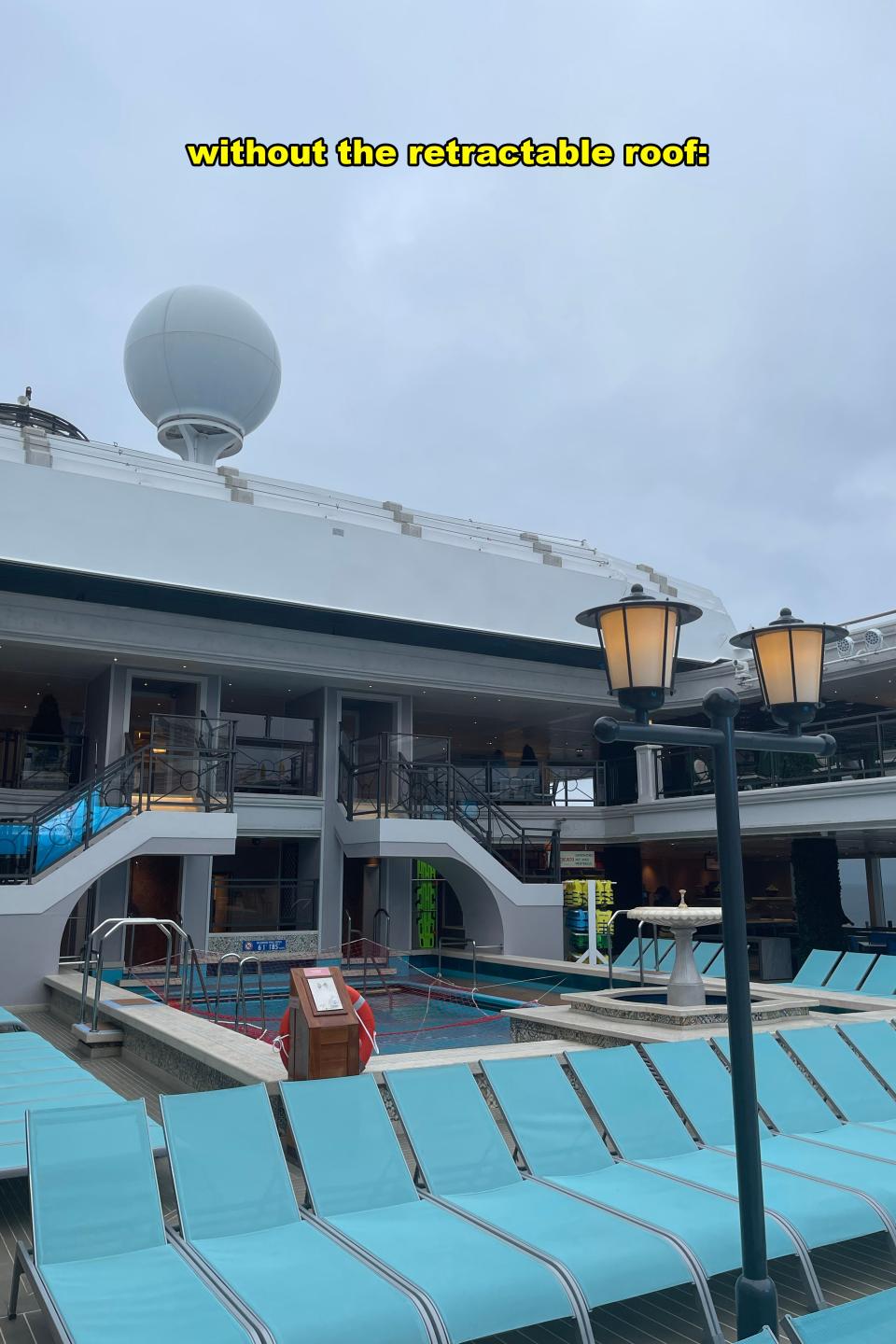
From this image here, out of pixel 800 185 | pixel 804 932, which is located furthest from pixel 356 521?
pixel 804 932

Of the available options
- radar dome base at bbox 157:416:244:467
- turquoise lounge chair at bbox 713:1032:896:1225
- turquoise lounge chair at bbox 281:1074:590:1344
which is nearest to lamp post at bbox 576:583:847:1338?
turquoise lounge chair at bbox 281:1074:590:1344

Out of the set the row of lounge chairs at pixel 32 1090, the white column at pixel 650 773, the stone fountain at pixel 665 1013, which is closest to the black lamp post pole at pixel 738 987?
the row of lounge chairs at pixel 32 1090

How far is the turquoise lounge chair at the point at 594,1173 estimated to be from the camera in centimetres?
429

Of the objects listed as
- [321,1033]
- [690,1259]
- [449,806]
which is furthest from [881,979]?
[690,1259]

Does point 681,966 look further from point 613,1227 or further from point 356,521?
point 356,521

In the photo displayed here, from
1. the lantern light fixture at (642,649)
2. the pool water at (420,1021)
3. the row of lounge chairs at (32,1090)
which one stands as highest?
the lantern light fixture at (642,649)

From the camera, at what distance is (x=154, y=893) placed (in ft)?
66.0

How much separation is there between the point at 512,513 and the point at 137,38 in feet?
261

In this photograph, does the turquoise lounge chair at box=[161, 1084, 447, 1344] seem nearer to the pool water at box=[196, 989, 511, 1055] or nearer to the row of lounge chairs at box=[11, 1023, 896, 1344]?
the row of lounge chairs at box=[11, 1023, 896, 1344]

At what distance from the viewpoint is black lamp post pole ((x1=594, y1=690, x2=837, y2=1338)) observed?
372cm

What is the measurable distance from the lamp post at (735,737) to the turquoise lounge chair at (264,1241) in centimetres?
125

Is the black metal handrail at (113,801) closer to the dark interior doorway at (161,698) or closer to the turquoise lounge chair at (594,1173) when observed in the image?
the dark interior doorway at (161,698)

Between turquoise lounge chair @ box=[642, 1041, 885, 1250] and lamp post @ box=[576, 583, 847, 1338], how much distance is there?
0.64 m

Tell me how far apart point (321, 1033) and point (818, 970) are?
10.5 meters
